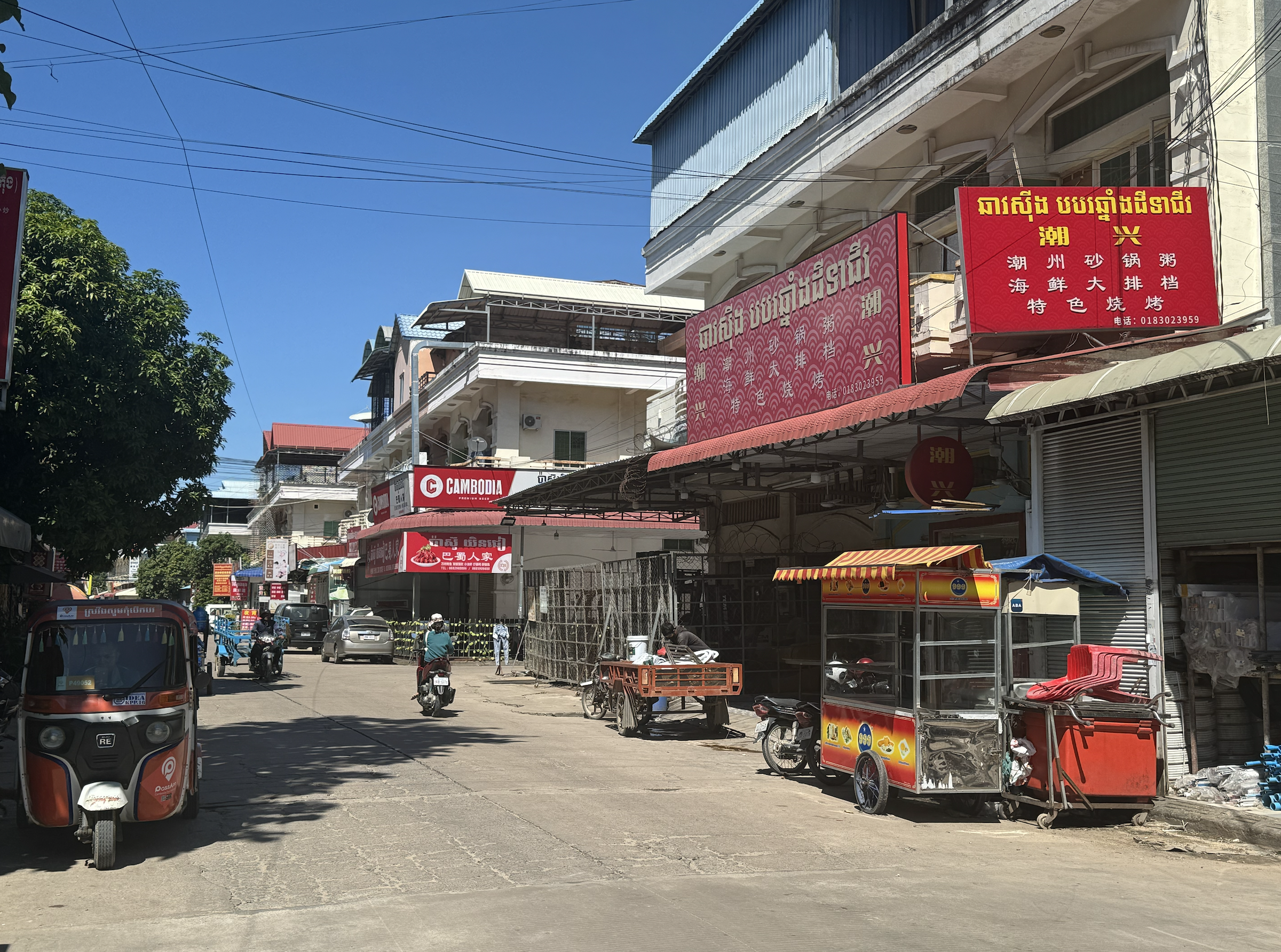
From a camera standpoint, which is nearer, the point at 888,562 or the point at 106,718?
the point at 106,718

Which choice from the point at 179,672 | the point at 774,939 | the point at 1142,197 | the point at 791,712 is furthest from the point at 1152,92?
the point at 179,672

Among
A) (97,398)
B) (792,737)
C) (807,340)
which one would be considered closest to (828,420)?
(807,340)

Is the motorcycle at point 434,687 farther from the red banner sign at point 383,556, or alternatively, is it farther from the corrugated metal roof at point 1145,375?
the red banner sign at point 383,556

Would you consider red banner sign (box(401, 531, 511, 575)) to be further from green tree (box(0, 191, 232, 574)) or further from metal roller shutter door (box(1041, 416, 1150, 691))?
metal roller shutter door (box(1041, 416, 1150, 691))

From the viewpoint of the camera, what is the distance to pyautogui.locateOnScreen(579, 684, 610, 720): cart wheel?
19.2m

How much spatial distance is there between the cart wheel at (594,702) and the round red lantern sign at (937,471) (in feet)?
25.5

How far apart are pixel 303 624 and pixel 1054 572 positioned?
3495 cm

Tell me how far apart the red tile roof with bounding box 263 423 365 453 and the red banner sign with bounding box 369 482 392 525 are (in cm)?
3620

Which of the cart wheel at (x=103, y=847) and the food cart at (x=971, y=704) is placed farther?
the food cart at (x=971, y=704)

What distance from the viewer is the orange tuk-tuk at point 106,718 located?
27.4ft

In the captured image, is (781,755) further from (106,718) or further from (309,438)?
(309,438)

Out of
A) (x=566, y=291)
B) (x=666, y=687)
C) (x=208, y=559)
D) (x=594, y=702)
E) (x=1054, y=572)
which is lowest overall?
(x=594, y=702)

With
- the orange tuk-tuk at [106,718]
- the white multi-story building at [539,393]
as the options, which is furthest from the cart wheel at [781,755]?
the white multi-story building at [539,393]

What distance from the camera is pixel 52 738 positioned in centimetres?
847
